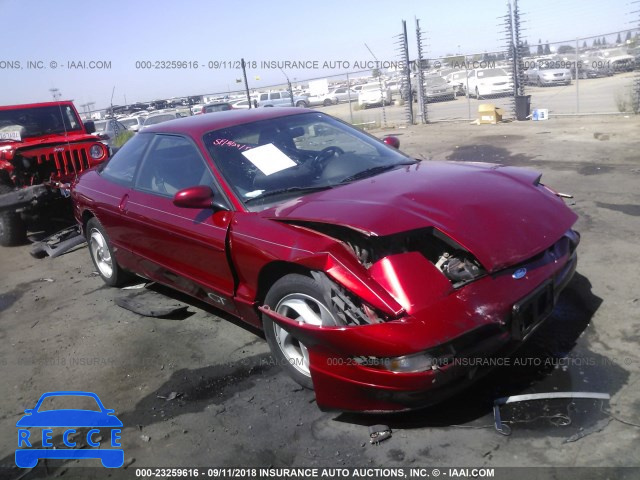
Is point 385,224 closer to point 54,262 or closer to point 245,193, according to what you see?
point 245,193

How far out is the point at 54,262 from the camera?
22.4ft

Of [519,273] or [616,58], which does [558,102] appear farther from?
[519,273]

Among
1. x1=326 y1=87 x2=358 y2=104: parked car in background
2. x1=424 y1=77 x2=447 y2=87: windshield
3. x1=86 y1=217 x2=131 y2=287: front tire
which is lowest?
x1=86 y1=217 x2=131 y2=287: front tire

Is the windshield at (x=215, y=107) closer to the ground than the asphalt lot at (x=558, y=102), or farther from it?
farther from it

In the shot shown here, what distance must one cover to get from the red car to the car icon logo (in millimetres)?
1019

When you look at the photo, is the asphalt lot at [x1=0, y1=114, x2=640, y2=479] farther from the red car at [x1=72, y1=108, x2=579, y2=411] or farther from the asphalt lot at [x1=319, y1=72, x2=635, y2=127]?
the asphalt lot at [x1=319, y1=72, x2=635, y2=127]

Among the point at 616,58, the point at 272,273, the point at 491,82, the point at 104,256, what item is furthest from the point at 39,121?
the point at 616,58

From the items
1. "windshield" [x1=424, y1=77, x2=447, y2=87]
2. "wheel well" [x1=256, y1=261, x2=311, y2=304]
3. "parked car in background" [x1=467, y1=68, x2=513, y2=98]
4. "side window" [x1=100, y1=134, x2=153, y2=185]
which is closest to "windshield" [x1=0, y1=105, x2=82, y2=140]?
"side window" [x1=100, y1=134, x2=153, y2=185]

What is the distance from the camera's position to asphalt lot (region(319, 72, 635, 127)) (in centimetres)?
1584

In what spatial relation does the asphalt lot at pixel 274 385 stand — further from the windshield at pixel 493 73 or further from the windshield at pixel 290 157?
the windshield at pixel 493 73

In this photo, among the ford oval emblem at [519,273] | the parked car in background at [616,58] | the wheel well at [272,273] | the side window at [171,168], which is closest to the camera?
the ford oval emblem at [519,273]

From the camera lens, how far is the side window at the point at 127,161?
4.62 meters

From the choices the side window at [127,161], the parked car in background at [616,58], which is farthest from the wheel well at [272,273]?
the parked car in background at [616,58]

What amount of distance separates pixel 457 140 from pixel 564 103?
26.1 ft
